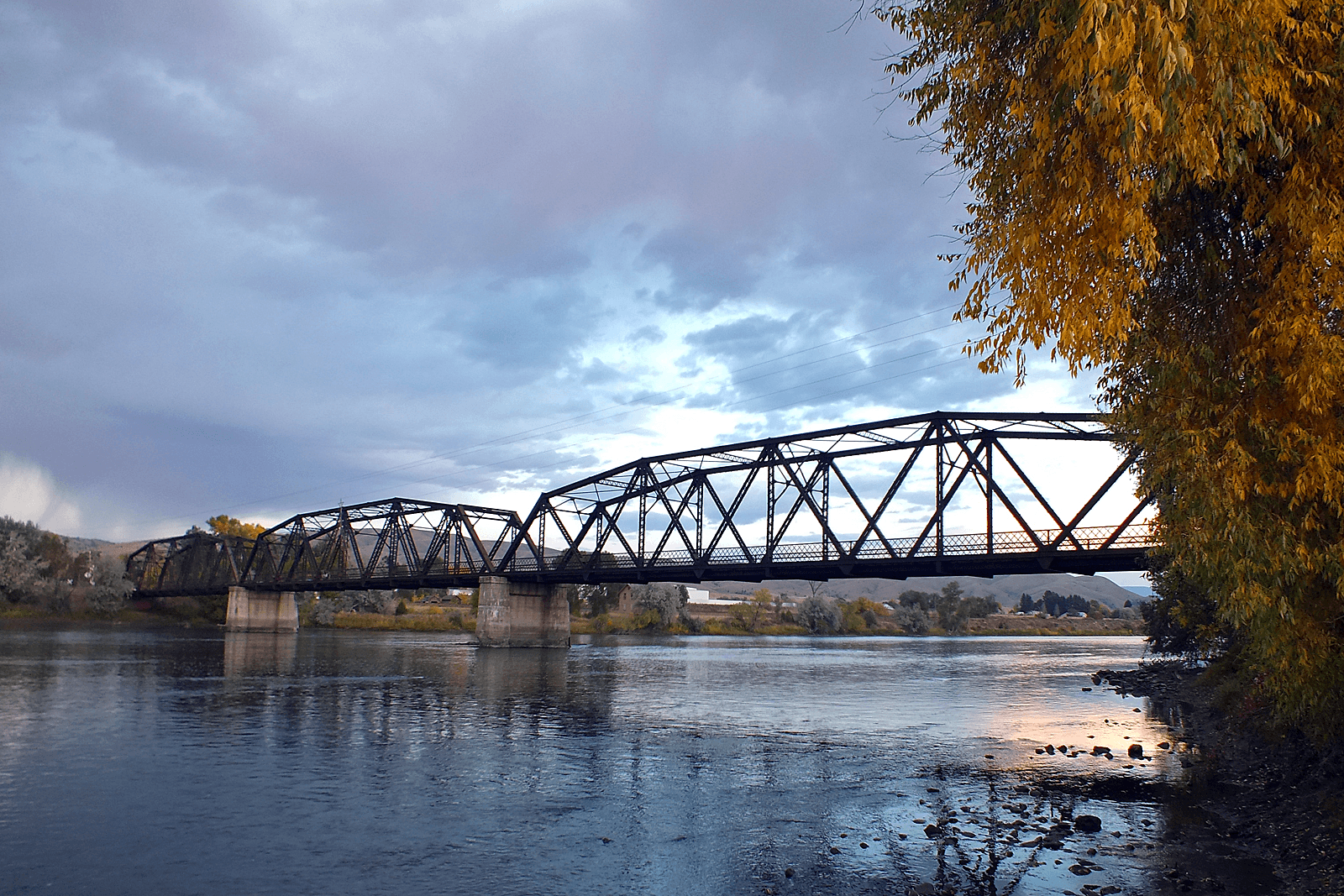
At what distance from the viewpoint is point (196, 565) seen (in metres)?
151

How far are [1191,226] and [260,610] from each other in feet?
470

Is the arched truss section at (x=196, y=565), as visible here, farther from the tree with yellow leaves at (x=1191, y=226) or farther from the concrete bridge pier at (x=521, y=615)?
the tree with yellow leaves at (x=1191, y=226)

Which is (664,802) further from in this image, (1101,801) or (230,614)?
(230,614)

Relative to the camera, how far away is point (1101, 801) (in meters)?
20.5

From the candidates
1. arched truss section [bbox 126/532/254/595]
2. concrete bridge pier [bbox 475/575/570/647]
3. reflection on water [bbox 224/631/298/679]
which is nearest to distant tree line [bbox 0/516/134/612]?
arched truss section [bbox 126/532/254/595]

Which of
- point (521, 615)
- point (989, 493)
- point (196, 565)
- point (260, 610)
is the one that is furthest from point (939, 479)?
point (196, 565)

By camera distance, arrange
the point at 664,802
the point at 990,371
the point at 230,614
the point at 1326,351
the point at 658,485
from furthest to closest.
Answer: the point at 230,614, the point at 658,485, the point at 664,802, the point at 990,371, the point at 1326,351

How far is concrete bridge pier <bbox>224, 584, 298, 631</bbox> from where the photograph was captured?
131 meters

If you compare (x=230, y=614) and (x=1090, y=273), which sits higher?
(x=1090, y=273)

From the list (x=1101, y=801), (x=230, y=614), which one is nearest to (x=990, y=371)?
(x=1101, y=801)

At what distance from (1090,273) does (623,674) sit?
5375 cm

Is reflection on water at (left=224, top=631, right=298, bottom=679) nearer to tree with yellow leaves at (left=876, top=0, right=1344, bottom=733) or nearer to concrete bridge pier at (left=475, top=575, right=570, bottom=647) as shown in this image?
concrete bridge pier at (left=475, top=575, right=570, bottom=647)

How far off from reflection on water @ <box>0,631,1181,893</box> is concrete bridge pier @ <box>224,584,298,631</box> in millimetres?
91268

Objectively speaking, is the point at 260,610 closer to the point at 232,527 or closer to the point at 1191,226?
the point at 232,527
